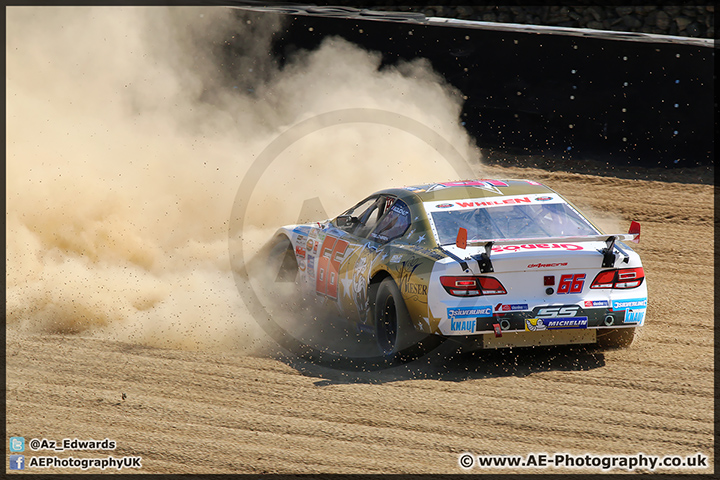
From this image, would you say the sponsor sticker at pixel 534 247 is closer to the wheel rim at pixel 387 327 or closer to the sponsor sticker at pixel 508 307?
the sponsor sticker at pixel 508 307

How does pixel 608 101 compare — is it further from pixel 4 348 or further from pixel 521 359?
pixel 4 348

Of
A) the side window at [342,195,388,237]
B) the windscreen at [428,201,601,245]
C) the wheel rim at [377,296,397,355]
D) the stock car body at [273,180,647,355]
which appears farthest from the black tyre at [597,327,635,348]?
the side window at [342,195,388,237]

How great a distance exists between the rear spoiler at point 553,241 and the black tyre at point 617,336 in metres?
0.63

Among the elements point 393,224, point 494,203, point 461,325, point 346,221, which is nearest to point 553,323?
point 461,325

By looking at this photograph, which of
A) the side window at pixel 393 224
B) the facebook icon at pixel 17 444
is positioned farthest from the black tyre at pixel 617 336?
the facebook icon at pixel 17 444

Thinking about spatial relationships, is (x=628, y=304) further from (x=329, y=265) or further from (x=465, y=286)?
(x=329, y=265)

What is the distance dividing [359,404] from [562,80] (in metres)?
8.11

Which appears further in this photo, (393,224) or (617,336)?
(393,224)

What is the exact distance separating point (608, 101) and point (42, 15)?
887 cm

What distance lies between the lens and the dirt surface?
423 cm

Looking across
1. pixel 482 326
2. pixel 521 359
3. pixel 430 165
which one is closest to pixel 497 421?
pixel 482 326

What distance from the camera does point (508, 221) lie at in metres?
5.99

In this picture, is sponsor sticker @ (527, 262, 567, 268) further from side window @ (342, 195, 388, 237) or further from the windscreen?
side window @ (342, 195, 388, 237)

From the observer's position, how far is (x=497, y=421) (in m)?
4.66
